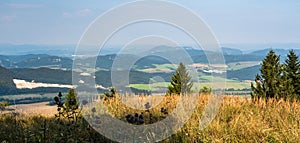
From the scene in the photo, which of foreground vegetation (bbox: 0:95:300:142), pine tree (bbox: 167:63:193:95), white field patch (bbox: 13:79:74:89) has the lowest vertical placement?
white field patch (bbox: 13:79:74:89)

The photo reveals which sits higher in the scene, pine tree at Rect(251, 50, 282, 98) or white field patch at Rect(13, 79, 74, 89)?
pine tree at Rect(251, 50, 282, 98)

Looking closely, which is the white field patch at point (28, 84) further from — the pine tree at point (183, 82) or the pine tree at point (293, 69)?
the pine tree at point (183, 82)

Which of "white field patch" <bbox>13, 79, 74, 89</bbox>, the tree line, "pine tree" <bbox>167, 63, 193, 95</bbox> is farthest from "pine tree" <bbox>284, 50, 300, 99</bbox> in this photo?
"white field patch" <bbox>13, 79, 74, 89</bbox>

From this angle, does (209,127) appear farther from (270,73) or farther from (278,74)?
(278,74)

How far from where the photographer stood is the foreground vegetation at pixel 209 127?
245 inches

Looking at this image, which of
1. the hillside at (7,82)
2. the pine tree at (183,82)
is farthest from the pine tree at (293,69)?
the hillside at (7,82)

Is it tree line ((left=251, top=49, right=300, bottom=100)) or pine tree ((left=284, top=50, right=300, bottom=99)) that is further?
pine tree ((left=284, top=50, right=300, bottom=99))

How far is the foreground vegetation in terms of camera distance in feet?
20.5

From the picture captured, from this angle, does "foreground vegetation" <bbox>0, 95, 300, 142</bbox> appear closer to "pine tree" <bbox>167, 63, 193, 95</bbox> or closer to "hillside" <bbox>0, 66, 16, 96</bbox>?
"pine tree" <bbox>167, 63, 193, 95</bbox>

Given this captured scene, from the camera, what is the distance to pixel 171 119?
7.66 meters

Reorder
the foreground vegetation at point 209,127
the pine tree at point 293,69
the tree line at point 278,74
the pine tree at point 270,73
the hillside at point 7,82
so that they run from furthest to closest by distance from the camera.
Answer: the hillside at point 7,82 → the pine tree at point 293,69 → the pine tree at point 270,73 → the tree line at point 278,74 → the foreground vegetation at point 209,127

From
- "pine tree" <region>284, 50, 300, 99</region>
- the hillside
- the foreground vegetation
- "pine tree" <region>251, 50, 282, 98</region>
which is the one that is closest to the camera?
the foreground vegetation

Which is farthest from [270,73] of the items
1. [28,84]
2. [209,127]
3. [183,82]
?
[28,84]

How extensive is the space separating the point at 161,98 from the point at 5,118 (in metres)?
4.05
